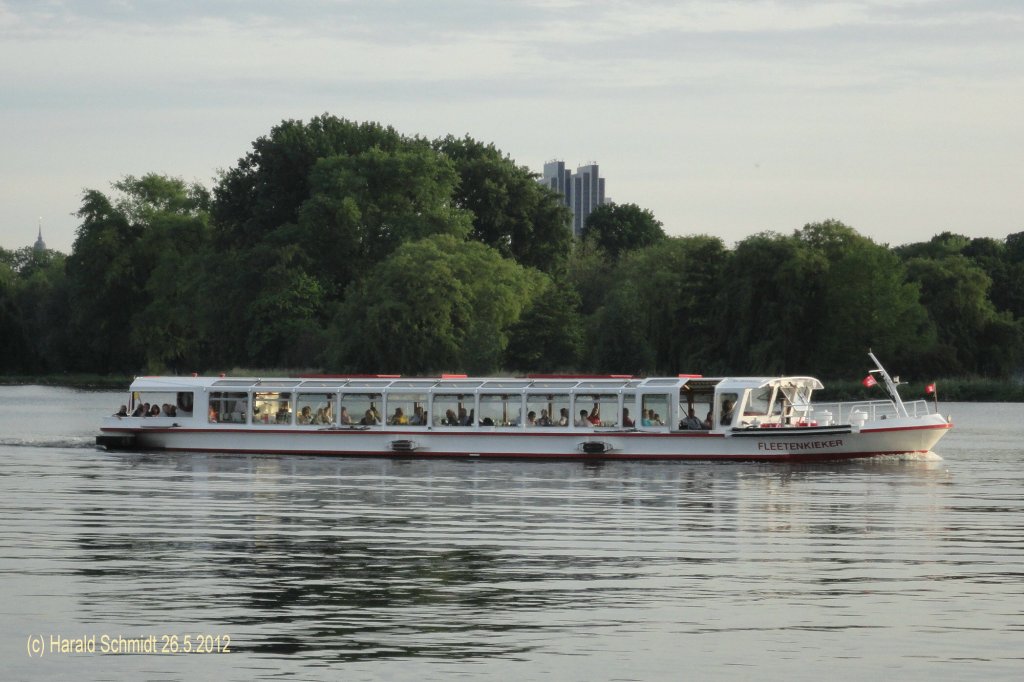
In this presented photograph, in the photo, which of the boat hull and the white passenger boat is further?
the white passenger boat

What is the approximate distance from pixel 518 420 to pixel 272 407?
988 centimetres

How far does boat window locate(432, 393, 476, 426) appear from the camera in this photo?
6000 centimetres

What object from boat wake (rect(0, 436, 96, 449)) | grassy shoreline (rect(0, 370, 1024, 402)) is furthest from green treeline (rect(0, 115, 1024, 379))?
boat wake (rect(0, 436, 96, 449))

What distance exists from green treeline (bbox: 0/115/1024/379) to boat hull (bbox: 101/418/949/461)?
50.7 metres

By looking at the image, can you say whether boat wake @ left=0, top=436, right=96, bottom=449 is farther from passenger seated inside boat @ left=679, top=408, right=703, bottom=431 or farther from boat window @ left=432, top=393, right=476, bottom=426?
passenger seated inside boat @ left=679, top=408, right=703, bottom=431

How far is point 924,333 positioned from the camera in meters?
118

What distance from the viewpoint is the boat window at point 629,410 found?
57.6 metres

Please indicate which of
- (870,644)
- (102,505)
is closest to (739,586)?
(870,644)

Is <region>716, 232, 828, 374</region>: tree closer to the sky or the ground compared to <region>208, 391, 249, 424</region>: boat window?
closer to the sky

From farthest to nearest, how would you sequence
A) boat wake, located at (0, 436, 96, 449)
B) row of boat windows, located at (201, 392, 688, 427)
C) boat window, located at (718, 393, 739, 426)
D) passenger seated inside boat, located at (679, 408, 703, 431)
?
boat wake, located at (0, 436, 96, 449)
row of boat windows, located at (201, 392, 688, 427)
boat window, located at (718, 393, 739, 426)
passenger seated inside boat, located at (679, 408, 703, 431)

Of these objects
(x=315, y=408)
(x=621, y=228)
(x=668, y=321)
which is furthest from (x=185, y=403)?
(x=621, y=228)

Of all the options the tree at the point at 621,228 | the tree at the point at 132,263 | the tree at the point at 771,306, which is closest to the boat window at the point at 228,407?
the tree at the point at 771,306

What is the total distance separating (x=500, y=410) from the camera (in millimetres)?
59844

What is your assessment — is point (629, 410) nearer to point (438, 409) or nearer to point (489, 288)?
point (438, 409)
